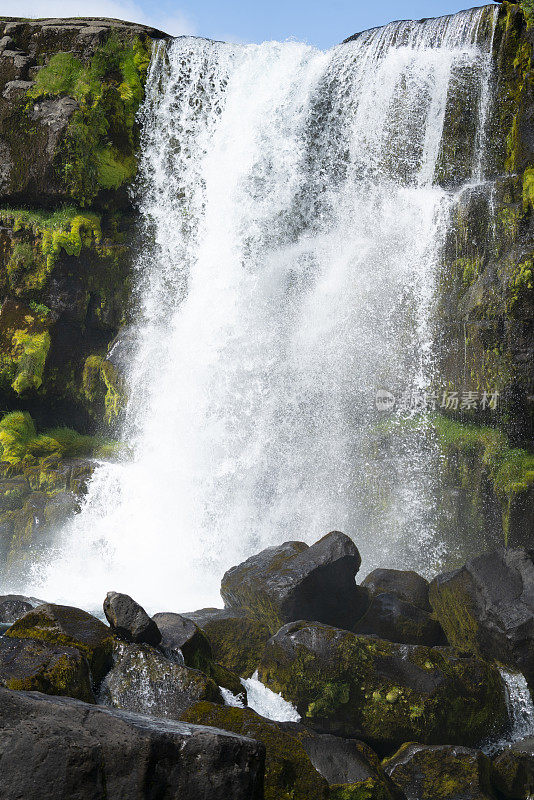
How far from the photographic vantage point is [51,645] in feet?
16.2

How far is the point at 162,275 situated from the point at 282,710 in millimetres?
11274

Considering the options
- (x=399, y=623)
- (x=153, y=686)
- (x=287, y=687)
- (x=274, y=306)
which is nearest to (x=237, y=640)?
(x=287, y=687)

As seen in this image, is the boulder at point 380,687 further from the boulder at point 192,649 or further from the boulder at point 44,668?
the boulder at point 44,668

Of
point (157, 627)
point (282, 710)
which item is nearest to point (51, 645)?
point (157, 627)

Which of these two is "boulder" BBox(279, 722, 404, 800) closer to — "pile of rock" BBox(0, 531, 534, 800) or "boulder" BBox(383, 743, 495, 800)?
"pile of rock" BBox(0, 531, 534, 800)

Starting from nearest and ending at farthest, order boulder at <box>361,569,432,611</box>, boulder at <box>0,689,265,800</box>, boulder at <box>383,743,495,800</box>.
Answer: boulder at <box>0,689,265,800</box>
boulder at <box>383,743,495,800</box>
boulder at <box>361,569,432,611</box>

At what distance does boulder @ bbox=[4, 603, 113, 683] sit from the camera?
5496 mm

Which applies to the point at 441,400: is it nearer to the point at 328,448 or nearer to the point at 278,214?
the point at 328,448

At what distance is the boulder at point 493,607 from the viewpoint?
7.91 metres

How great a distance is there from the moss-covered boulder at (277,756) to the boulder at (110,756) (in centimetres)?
106

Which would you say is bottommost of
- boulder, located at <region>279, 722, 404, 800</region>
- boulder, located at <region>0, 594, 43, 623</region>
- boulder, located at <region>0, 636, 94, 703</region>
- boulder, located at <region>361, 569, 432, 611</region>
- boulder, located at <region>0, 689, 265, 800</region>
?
boulder, located at <region>279, 722, 404, 800</region>

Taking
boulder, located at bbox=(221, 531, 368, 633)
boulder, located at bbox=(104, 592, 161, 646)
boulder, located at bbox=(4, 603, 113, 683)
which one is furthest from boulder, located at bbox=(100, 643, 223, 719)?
boulder, located at bbox=(221, 531, 368, 633)

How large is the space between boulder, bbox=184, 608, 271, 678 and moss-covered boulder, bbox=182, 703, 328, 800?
2.64m

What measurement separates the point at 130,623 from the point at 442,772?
3.01 meters
